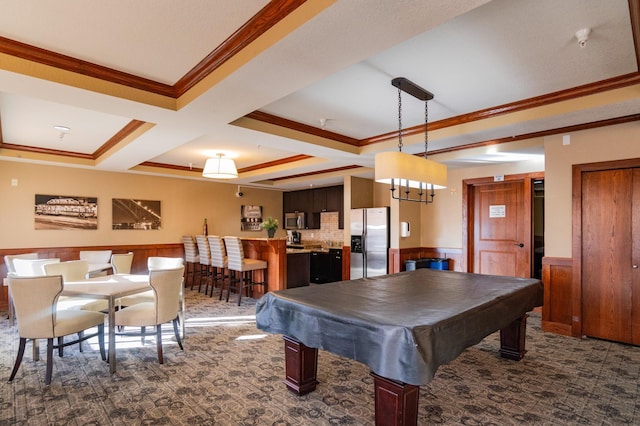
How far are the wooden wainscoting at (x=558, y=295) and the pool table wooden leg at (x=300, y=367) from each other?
11.0 ft

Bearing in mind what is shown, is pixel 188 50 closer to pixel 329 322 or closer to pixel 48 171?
pixel 329 322

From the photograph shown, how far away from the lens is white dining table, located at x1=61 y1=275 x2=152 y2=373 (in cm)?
315

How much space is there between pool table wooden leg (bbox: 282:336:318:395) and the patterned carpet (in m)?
0.07

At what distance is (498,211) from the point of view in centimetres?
589

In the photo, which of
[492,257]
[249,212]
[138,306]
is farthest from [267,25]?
[249,212]

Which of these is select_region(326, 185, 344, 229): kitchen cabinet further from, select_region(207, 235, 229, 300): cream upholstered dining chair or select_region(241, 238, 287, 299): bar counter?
select_region(207, 235, 229, 300): cream upholstered dining chair

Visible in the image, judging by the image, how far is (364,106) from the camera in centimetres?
379

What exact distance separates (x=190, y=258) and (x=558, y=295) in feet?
21.3

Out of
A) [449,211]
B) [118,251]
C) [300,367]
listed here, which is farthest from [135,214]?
[449,211]

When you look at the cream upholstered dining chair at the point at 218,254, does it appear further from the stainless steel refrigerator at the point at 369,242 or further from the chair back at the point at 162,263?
the stainless steel refrigerator at the point at 369,242

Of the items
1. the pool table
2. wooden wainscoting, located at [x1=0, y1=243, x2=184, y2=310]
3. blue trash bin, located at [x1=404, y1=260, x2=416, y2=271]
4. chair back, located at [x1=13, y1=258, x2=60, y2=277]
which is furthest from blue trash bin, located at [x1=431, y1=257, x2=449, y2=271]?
chair back, located at [x1=13, y1=258, x2=60, y2=277]

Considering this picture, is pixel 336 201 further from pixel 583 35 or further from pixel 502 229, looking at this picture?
pixel 583 35

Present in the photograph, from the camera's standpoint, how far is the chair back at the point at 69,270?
12.6 feet

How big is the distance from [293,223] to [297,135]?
516 centimetres
